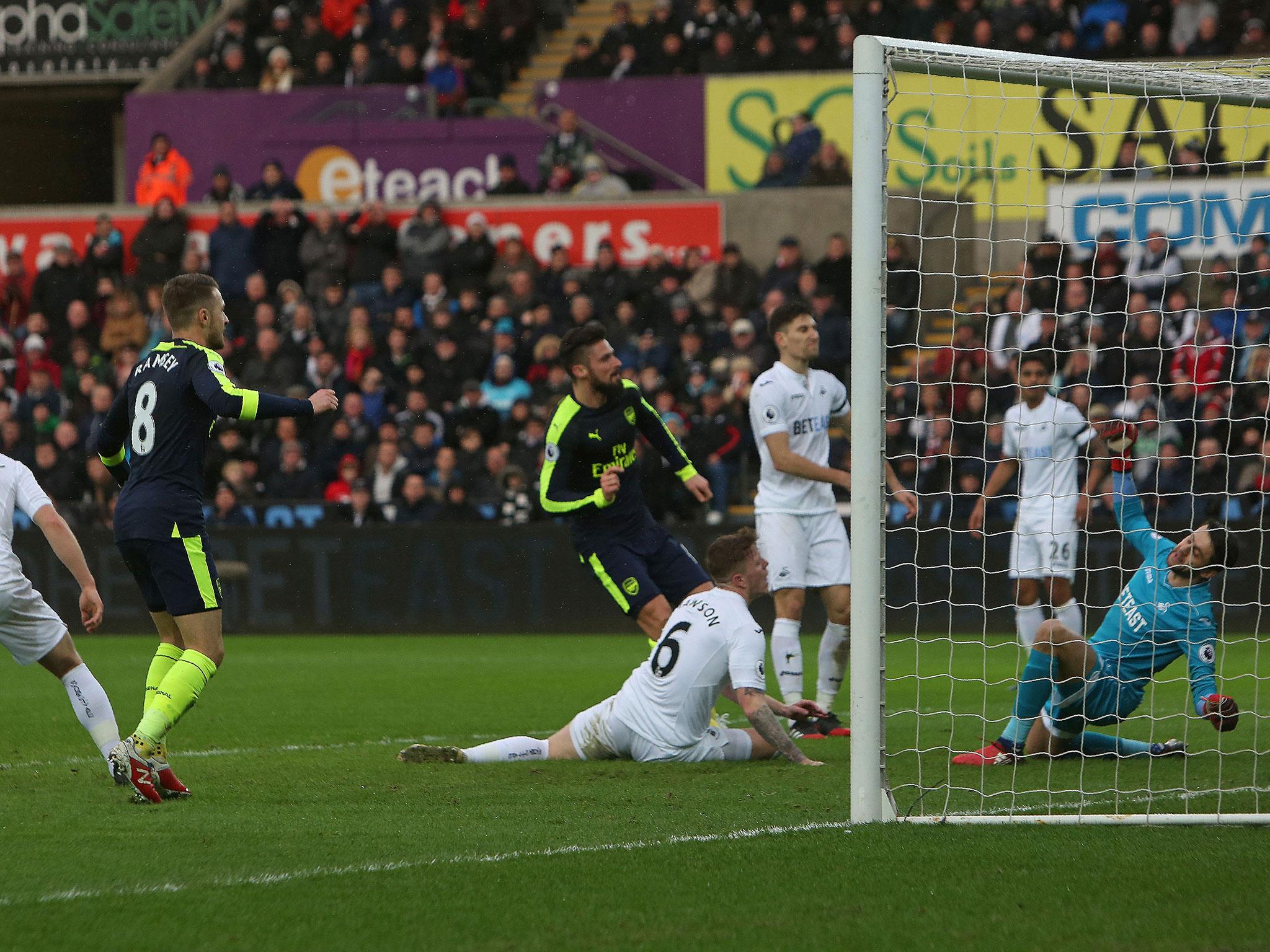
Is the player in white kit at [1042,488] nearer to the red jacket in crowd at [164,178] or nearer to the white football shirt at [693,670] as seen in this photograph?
the white football shirt at [693,670]

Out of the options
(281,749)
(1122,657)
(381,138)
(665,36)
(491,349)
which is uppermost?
(665,36)

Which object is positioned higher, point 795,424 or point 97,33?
point 97,33

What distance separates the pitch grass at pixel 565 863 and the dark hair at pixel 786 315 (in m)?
2.29

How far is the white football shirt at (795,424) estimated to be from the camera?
29.2 ft

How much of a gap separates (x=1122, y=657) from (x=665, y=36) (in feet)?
53.4

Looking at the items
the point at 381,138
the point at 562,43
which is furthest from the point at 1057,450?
the point at 562,43

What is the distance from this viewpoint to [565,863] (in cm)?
501

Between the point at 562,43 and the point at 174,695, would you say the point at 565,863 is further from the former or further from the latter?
the point at 562,43

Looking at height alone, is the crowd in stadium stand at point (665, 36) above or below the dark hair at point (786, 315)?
above

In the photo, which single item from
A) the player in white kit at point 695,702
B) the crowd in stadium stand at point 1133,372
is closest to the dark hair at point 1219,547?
the player in white kit at point 695,702

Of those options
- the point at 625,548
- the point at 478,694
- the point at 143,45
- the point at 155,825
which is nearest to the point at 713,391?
the point at 478,694

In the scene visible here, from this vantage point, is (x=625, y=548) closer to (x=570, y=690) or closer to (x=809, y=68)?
(x=570, y=690)

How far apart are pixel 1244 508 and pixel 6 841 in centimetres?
1105

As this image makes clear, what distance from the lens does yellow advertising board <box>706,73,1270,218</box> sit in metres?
17.5
